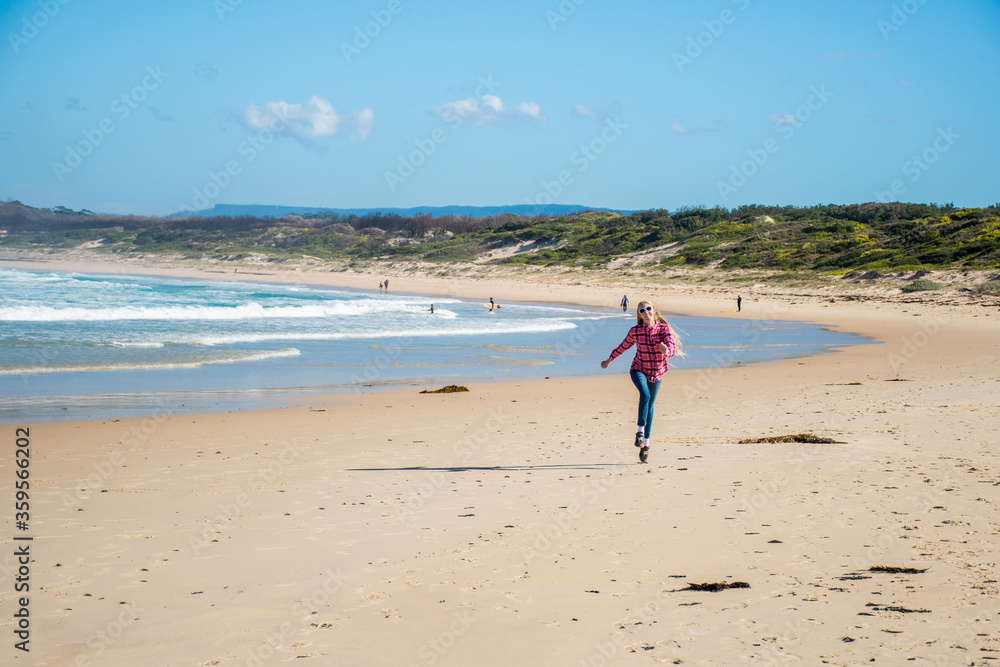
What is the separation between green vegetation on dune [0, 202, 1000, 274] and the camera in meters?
41.4

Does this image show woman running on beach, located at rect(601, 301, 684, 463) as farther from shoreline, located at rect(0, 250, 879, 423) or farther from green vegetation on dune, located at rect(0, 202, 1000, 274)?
green vegetation on dune, located at rect(0, 202, 1000, 274)

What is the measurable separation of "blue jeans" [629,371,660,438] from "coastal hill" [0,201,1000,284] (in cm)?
3096

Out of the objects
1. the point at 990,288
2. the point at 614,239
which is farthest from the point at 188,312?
the point at 614,239

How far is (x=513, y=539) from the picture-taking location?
5.11 metres

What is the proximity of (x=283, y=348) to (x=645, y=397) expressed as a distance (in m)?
13.8

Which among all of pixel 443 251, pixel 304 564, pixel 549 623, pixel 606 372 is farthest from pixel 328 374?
pixel 443 251

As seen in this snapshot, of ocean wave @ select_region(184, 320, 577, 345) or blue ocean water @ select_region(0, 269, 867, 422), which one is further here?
ocean wave @ select_region(184, 320, 577, 345)

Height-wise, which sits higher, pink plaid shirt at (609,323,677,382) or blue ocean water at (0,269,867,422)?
pink plaid shirt at (609,323,677,382)

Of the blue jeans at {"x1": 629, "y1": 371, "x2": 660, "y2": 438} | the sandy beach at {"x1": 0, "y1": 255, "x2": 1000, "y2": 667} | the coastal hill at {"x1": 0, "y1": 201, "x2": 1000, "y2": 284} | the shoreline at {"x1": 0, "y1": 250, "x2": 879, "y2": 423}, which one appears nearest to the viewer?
the sandy beach at {"x1": 0, "y1": 255, "x2": 1000, "y2": 667}

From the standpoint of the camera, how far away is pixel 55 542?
16.9ft

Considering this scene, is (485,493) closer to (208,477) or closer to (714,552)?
(714,552)

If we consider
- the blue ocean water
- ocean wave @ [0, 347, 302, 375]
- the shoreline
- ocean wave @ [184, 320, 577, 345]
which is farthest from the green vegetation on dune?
ocean wave @ [0, 347, 302, 375]

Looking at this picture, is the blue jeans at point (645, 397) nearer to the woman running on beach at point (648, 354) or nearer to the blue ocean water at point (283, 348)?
the woman running on beach at point (648, 354)

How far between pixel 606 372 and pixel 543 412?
517cm
